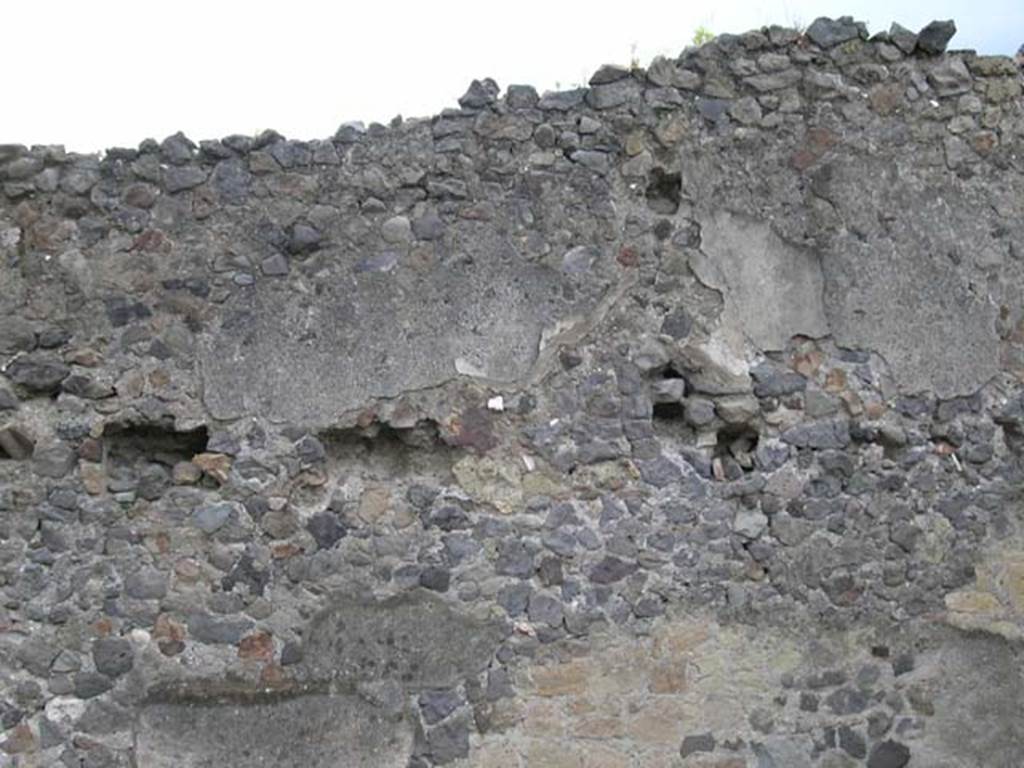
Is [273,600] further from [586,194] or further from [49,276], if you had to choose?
[586,194]

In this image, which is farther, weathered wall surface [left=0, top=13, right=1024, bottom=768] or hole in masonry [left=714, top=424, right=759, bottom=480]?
hole in masonry [left=714, top=424, right=759, bottom=480]

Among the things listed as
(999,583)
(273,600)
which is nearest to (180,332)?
(273,600)

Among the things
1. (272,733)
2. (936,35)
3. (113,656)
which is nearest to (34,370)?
(113,656)

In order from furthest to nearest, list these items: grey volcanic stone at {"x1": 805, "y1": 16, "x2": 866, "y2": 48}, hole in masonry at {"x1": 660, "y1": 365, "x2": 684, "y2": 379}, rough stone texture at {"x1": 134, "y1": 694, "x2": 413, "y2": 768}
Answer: grey volcanic stone at {"x1": 805, "y1": 16, "x2": 866, "y2": 48}
hole in masonry at {"x1": 660, "y1": 365, "x2": 684, "y2": 379}
rough stone texture at {"x1": 134, "y1": 694, "x2": 413, "y2": 768}

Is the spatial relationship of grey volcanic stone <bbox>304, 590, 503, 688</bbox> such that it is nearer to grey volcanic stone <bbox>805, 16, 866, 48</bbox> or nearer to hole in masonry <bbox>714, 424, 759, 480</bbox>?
hole in masonry <bbox>714, 424, 759, 480</bbox>

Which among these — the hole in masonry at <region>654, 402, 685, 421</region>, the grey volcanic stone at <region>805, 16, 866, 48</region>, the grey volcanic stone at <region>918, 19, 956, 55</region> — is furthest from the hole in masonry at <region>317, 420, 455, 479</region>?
the grey volcanic stone at <region>918, 19, 956, 55</region>

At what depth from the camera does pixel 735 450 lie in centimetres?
454

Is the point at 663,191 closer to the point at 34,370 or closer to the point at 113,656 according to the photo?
the point at 34,370

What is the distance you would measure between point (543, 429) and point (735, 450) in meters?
0.71

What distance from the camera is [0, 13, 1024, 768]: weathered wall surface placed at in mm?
4168

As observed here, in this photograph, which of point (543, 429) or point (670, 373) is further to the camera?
point (670, 373)

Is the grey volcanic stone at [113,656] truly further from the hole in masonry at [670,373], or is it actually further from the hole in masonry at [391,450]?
the hole in masonry at [670,373]

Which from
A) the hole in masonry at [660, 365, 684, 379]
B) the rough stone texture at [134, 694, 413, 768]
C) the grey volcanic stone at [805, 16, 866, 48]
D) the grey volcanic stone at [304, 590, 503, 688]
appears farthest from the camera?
the grey volcanic stone at [805, 16, 866, 48]

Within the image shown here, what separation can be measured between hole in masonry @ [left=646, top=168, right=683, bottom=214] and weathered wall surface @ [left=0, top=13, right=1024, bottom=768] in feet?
0.04
